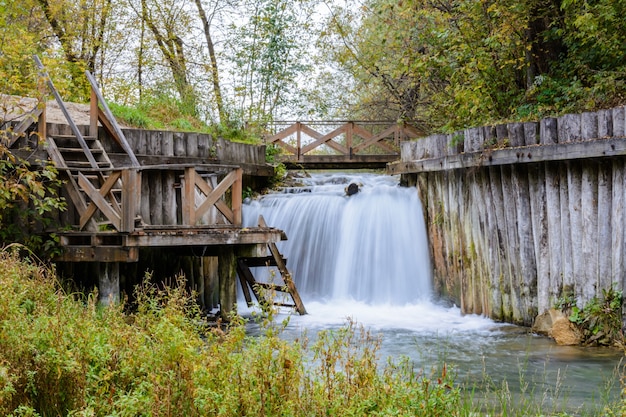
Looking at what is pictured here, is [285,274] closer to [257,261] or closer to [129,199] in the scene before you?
[257,261]

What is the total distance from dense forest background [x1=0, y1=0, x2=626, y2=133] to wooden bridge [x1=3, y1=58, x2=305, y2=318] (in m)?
1.02

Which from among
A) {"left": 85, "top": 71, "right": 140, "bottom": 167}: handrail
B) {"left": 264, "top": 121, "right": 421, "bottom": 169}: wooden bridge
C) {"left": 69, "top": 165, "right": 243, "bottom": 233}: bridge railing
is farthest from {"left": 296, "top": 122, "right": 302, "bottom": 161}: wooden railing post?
{"left": 85, "top": 71, "right": 140, "bottom": 167}: handrail

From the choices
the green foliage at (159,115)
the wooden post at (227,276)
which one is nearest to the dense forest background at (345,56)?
the green foliage at (159,115)

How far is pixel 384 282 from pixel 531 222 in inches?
158

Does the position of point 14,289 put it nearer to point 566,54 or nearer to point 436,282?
point 436,282

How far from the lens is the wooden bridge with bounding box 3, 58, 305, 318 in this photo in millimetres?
10102

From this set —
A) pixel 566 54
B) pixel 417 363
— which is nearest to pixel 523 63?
pixel 566 54

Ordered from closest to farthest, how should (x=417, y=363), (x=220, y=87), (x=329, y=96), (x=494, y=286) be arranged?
1. (x=417, y=363)
2. (x=494, y=286)
3. (x=220, y=87)
4. (x=329, y=96)

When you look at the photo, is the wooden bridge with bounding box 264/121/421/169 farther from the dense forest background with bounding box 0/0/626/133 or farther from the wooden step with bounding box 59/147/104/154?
the wooden step with bounding box 59/147/104/154

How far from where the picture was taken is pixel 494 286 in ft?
36.3

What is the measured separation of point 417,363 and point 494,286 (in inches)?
123

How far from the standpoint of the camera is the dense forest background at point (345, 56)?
458 inches

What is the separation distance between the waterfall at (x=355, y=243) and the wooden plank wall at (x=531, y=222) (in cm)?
106

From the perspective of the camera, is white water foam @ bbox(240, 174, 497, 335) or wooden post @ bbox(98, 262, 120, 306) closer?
wooden post @ bbox(98, 262, 120, 306)
